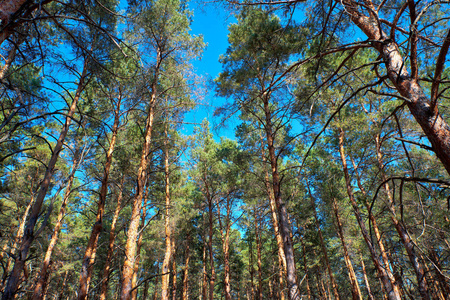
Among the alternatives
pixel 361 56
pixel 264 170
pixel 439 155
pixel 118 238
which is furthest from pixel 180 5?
pixel 118 238

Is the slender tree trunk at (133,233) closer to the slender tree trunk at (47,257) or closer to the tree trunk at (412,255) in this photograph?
the slender tree trunk at (47,257)

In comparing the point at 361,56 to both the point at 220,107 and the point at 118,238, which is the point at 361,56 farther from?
the point at 118,238

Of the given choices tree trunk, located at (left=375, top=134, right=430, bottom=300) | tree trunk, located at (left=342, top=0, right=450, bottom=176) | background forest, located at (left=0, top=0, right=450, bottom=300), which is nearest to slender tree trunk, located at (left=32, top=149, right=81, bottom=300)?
background forest, located at (left=0, top=0, right=450, bottom=300)

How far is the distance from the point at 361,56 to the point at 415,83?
28.0ft

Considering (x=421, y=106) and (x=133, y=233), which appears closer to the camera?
(x=421, y=106)

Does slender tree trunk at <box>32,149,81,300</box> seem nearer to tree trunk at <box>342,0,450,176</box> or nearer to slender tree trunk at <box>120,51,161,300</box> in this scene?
slender tree trunk at <box>120,51,161,300</box>

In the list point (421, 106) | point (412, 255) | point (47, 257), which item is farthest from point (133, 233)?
point (47, 257)

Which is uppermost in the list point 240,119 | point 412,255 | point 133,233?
point 240,119

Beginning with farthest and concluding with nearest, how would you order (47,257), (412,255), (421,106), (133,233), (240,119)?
(240,119) → (47,257) → (133,233) → (421,106) → (412,255)

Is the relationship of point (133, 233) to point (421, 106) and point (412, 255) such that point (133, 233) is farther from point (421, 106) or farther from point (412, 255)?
point (421, 106)

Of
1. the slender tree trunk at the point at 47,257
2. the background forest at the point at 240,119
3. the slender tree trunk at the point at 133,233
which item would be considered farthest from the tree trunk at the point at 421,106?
the slender tree trunk at the point at 47,257

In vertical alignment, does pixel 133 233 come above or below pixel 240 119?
below

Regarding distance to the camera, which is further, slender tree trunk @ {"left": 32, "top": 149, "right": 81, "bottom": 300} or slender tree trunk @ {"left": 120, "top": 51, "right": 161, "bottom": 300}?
slender tree trunk @ {"left": 32, "top": 149, "right": 81, "bottom": 300}

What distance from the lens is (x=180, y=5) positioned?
22.6 feet
